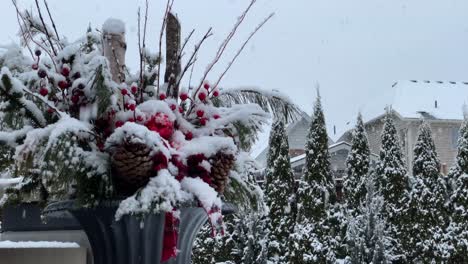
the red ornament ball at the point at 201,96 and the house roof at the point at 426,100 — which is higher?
the house roof at the point at 426,100

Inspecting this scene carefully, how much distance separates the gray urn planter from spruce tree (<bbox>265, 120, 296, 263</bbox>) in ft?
39.4

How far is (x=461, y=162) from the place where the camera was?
547 inches

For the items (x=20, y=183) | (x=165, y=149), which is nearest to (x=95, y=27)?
(x=20, y=183)

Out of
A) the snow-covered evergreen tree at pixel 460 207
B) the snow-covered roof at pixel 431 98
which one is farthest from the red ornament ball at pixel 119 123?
the snow-covered roof at pixel 431 98

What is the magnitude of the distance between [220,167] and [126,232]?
0.27 meters

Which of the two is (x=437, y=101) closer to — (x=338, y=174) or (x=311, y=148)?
(x=338, y=174)

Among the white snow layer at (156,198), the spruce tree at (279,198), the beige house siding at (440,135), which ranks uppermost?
the beige house siding at (440,135)

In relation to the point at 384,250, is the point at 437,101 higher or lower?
higher

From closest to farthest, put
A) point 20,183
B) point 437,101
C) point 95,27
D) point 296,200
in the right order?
point 20,183 < point 95,27 < point 296,200 < point 437,101

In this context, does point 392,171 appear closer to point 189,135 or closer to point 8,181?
point 8,181

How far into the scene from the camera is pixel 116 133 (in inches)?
54.4

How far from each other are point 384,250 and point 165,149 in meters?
12.5

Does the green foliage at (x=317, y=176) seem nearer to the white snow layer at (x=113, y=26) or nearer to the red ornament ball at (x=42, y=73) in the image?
the white snow layer at (x=113, y=26)

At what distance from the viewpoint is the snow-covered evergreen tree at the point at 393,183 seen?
14.2 metres
